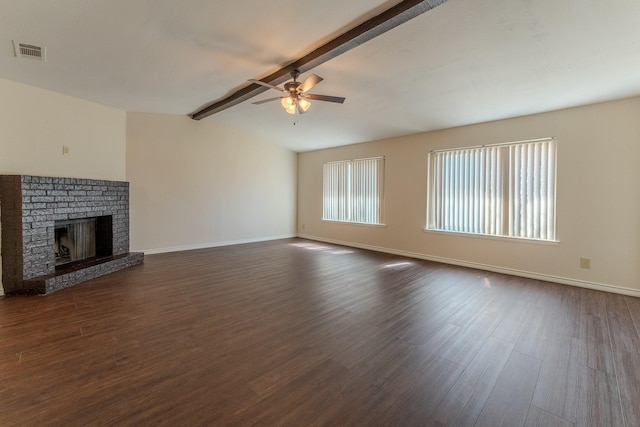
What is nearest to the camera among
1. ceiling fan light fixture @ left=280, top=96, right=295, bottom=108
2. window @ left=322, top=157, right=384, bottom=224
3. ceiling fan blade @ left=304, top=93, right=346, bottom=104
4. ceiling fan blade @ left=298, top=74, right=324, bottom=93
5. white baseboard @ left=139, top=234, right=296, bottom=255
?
ceiling fan blade @ left=298, top=74, right=324, bottom=93

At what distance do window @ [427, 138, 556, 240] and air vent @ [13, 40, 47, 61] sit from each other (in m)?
5.88

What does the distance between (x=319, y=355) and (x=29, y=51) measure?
441 centimetres

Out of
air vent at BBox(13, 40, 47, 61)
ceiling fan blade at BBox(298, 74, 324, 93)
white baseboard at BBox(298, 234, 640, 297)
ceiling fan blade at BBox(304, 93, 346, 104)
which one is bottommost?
white baseboard at BBox(298, 234, 640, 297)

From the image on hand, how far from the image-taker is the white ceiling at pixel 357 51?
2.39 meters

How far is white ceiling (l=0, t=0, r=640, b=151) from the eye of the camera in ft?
7.86

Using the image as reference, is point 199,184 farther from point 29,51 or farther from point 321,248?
point 29,51

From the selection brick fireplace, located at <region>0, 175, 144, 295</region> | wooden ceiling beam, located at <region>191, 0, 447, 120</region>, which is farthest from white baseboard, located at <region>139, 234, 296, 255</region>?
wooden ceiling beam, located at <region>191, 0, 447, 120</region>

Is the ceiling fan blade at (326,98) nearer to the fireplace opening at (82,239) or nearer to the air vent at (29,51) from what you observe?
the air vent at (29,51)

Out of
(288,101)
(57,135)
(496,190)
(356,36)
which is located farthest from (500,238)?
(57,135)

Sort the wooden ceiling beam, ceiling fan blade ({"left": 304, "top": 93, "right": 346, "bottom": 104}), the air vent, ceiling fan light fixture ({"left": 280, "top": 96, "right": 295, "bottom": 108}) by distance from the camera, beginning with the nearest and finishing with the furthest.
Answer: the wooden ceiling beam, the air vent, ceiling fan blade ({"left": 304, "top": 93, "right": 346, "bottom": 104}), ceiling fan light fixture ({"left": 280, "top": 96, "right": 295, "bottom": 108})

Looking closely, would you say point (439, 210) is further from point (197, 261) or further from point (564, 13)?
point (197, 261)

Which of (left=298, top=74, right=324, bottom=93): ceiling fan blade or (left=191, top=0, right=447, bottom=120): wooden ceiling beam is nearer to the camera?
(left=191, top=0, right=447, bottom=120): wooden ceiling beam

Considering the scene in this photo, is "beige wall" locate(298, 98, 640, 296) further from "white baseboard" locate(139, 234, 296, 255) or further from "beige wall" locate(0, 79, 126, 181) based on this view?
"beige wall" locate(0, 79, 126, 181)

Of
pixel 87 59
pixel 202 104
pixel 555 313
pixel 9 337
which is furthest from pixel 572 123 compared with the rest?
pixel 9 337
